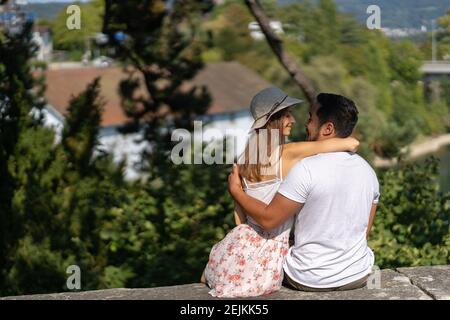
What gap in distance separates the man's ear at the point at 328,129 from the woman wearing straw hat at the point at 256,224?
0.27ft

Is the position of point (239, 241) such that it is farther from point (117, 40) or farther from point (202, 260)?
point (117, 40)

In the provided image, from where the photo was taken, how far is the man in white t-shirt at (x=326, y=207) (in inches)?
114

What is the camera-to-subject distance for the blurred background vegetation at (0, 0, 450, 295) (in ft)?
17.5

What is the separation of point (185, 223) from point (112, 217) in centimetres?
60

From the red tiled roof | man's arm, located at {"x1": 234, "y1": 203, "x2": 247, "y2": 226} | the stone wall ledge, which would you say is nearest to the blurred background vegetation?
the stone wall ledge

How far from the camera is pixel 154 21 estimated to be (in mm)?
7336

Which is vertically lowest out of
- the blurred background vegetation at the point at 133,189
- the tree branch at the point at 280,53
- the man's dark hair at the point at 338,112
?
the blurred background vegetation at the point at 133,189

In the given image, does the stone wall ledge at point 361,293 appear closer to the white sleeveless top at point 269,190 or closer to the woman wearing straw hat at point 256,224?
the woman wearing straw hat at point 256,224

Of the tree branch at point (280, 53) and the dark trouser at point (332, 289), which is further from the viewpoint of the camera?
the tree branch at point (280, 53)

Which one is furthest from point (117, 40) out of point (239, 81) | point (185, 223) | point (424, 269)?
point (239, 81)

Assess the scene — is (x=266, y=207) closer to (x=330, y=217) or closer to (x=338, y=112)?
(x=330, y=217)

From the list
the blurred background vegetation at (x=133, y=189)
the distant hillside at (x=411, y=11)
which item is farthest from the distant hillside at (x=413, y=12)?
the blurred background vegetation at (x=133, y=189)

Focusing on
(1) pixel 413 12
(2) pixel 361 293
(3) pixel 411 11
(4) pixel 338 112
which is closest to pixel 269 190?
(4) pixel 338 112

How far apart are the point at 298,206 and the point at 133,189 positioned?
287 cm
